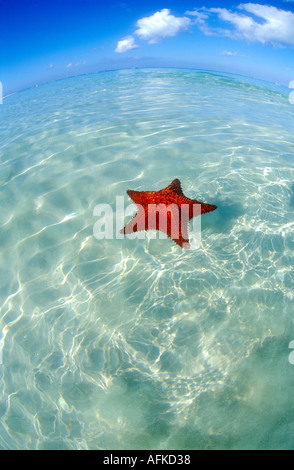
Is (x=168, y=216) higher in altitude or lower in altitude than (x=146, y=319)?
higher

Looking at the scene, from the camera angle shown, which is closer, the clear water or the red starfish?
the clear water

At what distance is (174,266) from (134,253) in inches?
37.4

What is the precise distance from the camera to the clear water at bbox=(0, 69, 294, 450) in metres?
3.30

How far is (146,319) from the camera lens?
4.06 metres

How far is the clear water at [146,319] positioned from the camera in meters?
3.30

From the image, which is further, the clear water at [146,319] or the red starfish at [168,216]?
the red starfish at [168,216]

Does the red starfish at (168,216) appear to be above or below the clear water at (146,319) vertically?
above

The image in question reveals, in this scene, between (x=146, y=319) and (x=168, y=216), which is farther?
(x=168, y=216)

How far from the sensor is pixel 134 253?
4.99 m

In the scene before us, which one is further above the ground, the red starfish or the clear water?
the red starfish

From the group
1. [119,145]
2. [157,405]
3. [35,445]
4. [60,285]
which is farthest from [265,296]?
[119,145]
